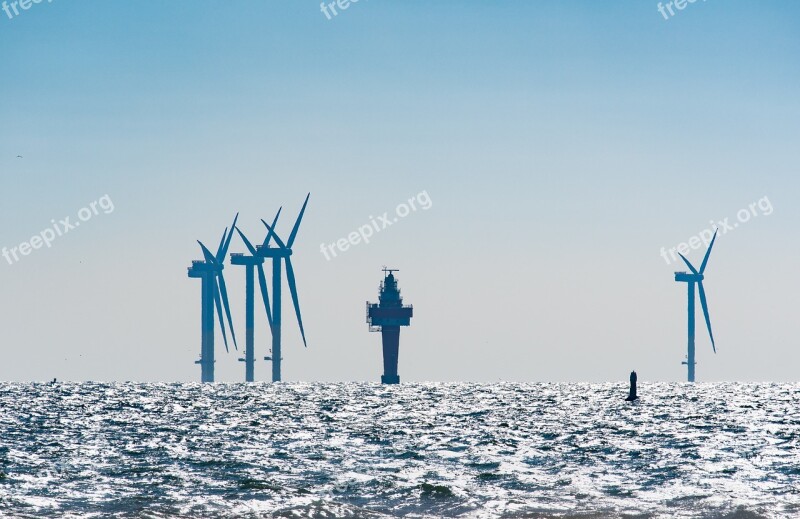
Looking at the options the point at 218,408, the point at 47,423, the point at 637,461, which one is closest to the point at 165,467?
the point at 637,461

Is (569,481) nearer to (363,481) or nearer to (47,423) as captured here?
(363,481)

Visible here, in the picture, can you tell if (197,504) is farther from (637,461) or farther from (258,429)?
(258,429)

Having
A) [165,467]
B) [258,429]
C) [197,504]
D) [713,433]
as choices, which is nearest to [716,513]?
[197,504]

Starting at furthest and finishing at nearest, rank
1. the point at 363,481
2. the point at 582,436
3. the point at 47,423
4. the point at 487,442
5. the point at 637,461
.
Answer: the point at 47,423 < the point at 582,436 < the point at 487,442 < the point at 637,461 < the point at 363,481

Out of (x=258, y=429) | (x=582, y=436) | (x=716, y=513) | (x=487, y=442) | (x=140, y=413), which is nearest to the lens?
(x=716, y=513)

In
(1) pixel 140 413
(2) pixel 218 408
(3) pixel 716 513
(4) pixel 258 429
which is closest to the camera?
(3) pixel 716 513

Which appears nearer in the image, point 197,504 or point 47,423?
point 197,504
